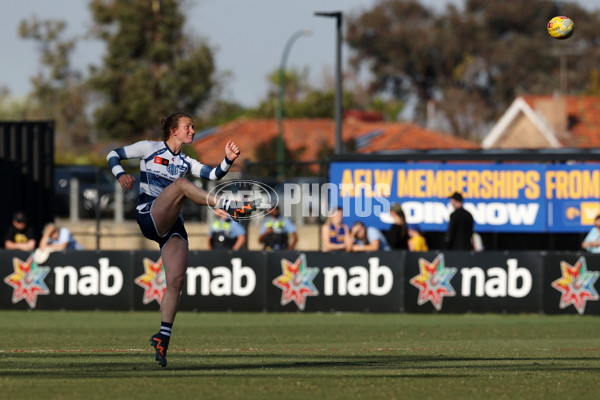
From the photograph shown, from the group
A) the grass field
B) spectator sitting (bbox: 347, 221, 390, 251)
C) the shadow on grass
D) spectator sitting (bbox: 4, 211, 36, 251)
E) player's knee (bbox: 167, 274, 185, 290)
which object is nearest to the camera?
the grass field

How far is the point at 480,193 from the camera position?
920 inches

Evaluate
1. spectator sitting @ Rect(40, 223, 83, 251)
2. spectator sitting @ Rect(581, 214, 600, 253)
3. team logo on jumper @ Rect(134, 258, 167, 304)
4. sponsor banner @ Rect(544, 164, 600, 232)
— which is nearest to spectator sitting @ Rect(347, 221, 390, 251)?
team logo on jumper @ Rect(134, 258, 167, 304)

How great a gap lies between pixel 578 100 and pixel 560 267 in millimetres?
35849

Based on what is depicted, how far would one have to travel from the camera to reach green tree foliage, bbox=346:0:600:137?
82750mm

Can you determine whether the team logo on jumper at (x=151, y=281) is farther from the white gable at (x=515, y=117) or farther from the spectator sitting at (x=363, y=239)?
the white gable at (x=515, y=117)

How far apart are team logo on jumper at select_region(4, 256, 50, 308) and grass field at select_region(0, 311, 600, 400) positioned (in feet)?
3.39

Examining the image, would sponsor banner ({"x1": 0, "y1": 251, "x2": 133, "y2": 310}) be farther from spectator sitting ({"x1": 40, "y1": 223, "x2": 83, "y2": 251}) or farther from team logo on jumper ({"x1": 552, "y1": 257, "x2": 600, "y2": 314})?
team logo on jumper ({"x1": 552, "y1": 257, "x2": 600, "y2": 314})

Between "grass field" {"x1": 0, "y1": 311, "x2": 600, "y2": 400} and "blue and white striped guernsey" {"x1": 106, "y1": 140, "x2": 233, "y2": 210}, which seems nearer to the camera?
"grass field" {"x1": 0, "y1": 311, "x2": 600, "y2": 400}

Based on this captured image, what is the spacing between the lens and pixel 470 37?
3371 inches

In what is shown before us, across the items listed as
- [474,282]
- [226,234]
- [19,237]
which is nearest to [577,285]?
[474,282]

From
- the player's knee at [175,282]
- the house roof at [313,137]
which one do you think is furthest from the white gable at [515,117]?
the player's knee at [175,282]

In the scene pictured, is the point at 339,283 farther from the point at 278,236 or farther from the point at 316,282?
the point at 278,236

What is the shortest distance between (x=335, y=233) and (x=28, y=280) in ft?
16.2

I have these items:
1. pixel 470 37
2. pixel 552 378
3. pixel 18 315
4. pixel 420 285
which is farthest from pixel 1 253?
pixel 470 37
